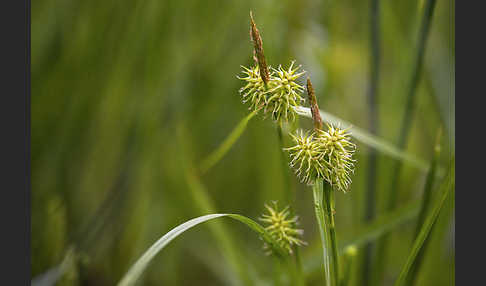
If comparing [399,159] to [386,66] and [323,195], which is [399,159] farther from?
[386,66]

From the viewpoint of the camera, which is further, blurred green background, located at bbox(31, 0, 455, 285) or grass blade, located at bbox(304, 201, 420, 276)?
blurred green background, located at bbox(31, 0, 455, 285)

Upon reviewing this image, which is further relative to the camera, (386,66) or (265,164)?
(386,66)

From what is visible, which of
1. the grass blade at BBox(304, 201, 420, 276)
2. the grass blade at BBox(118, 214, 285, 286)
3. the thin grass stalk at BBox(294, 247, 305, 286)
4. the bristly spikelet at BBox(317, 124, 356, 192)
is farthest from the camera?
the grass blade at BBox(304, 201, 420, 276)

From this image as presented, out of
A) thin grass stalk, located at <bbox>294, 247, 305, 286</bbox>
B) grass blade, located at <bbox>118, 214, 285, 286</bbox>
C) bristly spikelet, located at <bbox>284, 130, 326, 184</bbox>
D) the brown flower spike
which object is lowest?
thin grass stalk, located at <bbox>294, 247, 305, 286</bbox>

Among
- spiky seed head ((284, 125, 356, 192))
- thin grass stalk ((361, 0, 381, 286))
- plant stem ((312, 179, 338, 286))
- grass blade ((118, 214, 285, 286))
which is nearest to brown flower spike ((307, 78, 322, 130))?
spiky seed head ((284, 125, 356, 192))

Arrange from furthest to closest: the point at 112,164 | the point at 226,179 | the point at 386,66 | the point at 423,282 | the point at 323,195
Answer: the point at 386,66
the point at 226,179
the point at 112,164
the point at 423,282
the point at 323,195

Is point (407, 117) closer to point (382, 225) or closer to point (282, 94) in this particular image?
point (382, 225)

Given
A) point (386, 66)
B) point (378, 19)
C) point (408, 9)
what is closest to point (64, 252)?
point (378, 19)

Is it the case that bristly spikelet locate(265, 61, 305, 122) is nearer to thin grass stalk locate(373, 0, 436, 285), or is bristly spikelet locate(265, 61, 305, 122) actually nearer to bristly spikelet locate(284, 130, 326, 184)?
bristly spikelet locate(284, 130, 326, 184)
